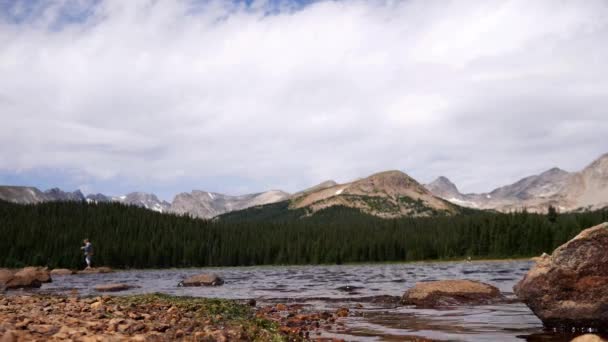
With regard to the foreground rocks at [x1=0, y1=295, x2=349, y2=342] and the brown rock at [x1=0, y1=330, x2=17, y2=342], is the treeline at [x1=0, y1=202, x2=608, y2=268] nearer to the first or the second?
the foreground rocks at [x1=0, y1=295, x2=349, y2=342]

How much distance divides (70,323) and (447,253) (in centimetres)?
12954

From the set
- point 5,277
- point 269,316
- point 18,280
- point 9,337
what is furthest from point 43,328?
point 5,277

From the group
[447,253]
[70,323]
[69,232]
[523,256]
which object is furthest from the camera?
[69,232]

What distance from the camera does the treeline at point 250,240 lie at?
127269 millimetres

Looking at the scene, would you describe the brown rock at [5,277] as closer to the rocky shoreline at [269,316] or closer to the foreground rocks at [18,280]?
the foreground rocks at [18,280]

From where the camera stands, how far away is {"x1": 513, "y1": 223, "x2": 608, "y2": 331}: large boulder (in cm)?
1582

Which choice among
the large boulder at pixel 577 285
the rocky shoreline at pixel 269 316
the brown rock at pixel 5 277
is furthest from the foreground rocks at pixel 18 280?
the large boulder at pixel 577 285

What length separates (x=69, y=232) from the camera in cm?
14262

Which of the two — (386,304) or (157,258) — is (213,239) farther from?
(386,304)

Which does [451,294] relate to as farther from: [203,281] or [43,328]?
[203,281]

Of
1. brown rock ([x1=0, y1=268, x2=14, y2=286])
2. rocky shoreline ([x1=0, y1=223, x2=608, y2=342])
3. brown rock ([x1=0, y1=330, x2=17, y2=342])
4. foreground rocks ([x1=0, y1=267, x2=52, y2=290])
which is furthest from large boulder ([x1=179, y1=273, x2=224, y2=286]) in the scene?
brown rock ([x1=0, y1=330, x2=17, y2=342])

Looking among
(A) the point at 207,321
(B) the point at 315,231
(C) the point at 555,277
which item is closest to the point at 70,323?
(A) the point at 207,321

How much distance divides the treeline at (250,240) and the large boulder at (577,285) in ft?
380

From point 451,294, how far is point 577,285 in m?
9.24
